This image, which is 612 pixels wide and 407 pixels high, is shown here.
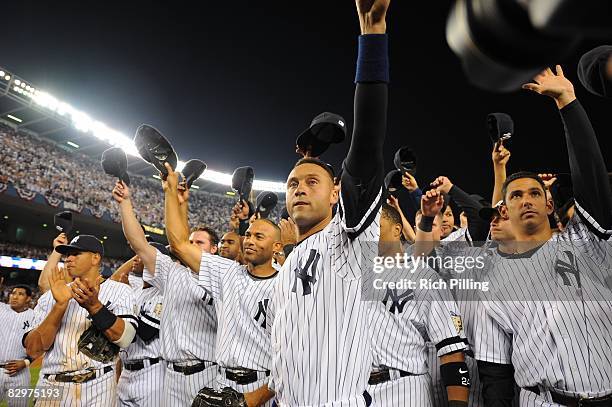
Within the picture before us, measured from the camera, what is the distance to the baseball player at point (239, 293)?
3004 millimetres

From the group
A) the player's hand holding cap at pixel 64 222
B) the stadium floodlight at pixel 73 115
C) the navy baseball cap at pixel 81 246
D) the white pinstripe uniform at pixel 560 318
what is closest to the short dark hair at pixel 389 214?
the white pinstripe uniform at pixel 560 318

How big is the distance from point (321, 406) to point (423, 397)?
108 cm

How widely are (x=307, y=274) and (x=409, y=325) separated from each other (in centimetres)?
104

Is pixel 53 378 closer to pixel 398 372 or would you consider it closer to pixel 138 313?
pixel 138 313

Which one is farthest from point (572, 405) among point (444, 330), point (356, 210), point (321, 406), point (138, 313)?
point (138, 313)

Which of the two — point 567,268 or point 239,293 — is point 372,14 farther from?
point 239,293

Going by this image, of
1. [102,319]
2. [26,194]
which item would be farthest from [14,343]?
[26,194]

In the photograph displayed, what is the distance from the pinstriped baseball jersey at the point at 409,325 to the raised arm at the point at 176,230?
131 centimetres

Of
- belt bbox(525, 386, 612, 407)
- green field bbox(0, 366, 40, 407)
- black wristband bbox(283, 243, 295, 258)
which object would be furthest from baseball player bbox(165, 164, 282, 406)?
green field bbox(0, 366, 40, 407)

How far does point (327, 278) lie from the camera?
6.02 feet

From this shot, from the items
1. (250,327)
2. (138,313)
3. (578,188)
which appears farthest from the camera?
(138,313)

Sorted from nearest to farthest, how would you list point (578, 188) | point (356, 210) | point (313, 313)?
point (356, 210) < point (313, 313) < point (578, 188)

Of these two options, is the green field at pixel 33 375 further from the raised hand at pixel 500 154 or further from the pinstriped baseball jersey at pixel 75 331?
the raised hand at pixel 500 154

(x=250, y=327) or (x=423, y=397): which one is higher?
(x=250, y=327)
